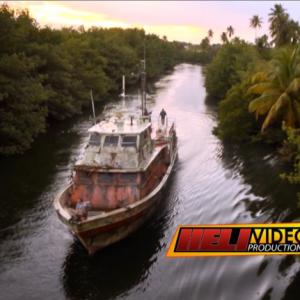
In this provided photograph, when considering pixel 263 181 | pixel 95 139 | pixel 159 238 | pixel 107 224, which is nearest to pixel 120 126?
pixel 95 139

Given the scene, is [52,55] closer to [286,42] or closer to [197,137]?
[197,137]

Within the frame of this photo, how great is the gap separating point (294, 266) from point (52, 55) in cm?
3851

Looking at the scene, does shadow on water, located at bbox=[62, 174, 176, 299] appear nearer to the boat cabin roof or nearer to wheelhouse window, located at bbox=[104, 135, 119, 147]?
wheelhouse window, located at bbox=[104, 135, 119, 147]

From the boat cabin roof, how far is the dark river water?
199 inches

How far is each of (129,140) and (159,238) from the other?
5.61 m

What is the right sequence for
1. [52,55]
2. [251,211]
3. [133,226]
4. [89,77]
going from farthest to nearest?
[89,77], [52,55], [251,211], [133,226]

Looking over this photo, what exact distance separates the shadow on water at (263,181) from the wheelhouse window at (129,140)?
7504mm

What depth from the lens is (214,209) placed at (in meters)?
24.0

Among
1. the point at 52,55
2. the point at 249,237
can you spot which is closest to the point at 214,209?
the point at 249,237

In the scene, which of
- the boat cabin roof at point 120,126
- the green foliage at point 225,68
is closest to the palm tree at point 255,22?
the green foliage at point 225,68

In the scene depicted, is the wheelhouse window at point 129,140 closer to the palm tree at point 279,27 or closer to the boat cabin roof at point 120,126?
the boat cabin roof at point 120,126

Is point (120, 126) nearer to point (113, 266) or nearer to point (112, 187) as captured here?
point (112, 187)

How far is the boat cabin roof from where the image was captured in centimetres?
2344

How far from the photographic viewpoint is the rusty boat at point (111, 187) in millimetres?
19375
